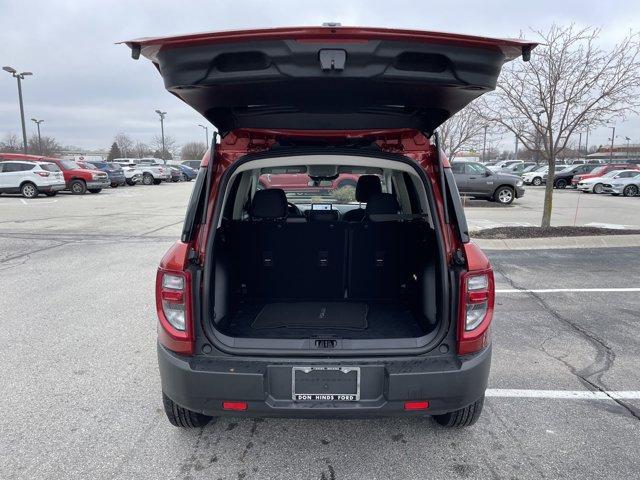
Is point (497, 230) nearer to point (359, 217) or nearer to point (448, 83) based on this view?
point (359, 217)

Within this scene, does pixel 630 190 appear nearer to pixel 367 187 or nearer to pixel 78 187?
pixel 367 187

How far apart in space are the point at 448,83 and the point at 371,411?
1.62 meters

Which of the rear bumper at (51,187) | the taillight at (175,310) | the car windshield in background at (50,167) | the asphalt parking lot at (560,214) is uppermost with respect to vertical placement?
the car windshield in background at (50,167)

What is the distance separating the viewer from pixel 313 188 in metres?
5.00

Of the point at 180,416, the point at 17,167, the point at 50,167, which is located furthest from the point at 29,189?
the point at 180,416

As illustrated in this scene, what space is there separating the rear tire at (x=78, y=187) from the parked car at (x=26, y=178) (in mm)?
1942

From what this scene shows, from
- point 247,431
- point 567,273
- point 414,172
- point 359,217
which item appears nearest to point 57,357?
point 247,431

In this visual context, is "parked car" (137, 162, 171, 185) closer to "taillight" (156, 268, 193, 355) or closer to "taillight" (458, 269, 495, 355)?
"taillight" (156, 268, 193, 355)

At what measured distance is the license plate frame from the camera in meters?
2.31

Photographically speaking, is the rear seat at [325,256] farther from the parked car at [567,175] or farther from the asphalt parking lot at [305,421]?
the parked car at [567,175]

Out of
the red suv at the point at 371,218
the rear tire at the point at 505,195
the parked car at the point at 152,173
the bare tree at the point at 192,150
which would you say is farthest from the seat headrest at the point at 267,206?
the bare tree at the point at 192,150

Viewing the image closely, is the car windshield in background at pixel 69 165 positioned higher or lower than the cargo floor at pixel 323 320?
higher

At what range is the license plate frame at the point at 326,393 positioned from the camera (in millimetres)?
2309

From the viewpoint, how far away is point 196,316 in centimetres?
244
